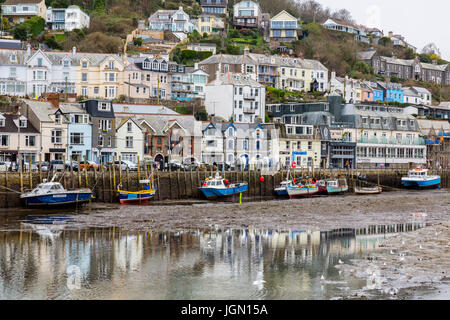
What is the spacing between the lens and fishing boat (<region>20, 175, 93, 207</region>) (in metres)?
47.5

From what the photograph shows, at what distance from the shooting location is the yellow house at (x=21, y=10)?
124 metres

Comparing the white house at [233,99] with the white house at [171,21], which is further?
the white house at [171,21]

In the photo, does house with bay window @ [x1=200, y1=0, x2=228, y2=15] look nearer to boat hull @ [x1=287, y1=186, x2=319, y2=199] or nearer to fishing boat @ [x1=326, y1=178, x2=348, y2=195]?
fishing boat @ [x1=326, y1=178, x2=348, y2=195]

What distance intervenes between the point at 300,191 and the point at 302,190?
40 cm

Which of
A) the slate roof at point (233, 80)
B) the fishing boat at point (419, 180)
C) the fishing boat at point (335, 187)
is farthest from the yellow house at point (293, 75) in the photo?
the fishing boat at point (335, 187)

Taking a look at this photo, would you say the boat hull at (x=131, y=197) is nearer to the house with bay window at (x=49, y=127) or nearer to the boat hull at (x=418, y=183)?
the house with bay window at (x=49, y=127)

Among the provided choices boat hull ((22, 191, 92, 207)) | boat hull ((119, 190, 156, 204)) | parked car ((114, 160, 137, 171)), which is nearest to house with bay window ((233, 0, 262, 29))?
parked car ((114, 160, 137, 171))

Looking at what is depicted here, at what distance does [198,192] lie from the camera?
6091cm

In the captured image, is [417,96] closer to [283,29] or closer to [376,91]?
[376,91]

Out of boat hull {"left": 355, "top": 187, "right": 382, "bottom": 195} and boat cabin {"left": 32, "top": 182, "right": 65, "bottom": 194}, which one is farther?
boat hull {"left": 355, "top": 187, "right": 382, "bottom": 195}

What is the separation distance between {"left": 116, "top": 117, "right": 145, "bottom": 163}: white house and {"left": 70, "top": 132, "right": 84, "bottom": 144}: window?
4.12m

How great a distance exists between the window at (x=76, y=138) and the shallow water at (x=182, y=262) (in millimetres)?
26844
